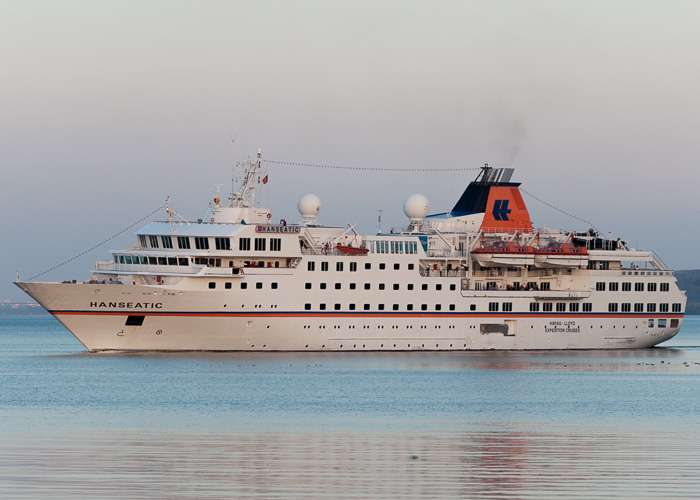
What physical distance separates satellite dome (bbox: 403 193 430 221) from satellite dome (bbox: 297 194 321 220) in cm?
565

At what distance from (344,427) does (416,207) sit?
3069 cm

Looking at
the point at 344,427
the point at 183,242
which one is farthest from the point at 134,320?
the point at 344,427

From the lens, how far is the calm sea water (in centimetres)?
2258

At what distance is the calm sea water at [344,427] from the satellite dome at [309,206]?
836cm

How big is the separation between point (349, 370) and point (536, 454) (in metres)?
22.2

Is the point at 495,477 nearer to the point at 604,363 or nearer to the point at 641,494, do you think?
the point at 641,494

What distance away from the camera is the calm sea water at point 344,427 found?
889 inches

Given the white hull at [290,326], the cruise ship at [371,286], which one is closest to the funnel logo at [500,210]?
the cruise ship at [371,286]

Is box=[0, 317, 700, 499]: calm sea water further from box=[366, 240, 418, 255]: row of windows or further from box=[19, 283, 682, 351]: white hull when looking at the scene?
box=[366, 240, 418, 255]: row of windows

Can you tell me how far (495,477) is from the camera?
23.5 m

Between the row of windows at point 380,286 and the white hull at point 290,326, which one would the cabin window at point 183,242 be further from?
the row of windows at point 380,286

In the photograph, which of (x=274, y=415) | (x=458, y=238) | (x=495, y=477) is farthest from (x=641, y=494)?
(x=458, y=238)

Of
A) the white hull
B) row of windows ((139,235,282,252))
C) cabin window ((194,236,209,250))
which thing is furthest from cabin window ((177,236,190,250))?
the white hull

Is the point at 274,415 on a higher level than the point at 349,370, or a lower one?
lower
